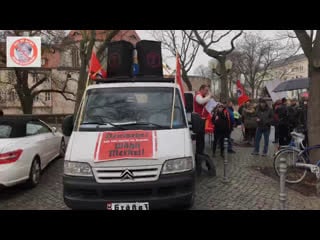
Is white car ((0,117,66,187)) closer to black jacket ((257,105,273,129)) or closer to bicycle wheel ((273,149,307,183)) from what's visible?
bicycle wheel ((273,149,307,183))

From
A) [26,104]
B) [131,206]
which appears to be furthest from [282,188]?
[26,104]

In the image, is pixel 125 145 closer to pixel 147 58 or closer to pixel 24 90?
pixel 147 58

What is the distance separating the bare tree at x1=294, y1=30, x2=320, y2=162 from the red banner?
4.55 m

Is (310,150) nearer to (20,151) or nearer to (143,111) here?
(143,111)

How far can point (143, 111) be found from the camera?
5219 mm

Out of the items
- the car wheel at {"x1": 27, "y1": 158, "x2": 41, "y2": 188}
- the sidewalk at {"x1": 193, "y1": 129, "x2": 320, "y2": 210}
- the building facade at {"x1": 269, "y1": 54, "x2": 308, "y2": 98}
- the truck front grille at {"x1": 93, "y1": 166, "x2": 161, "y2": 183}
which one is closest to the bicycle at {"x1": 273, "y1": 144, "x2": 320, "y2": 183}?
the sidewalk at {"x1": 193, "y1": 129, "x2": 320, "y2": 210}

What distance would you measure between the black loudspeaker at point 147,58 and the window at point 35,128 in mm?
3023

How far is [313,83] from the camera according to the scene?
720 centimetres

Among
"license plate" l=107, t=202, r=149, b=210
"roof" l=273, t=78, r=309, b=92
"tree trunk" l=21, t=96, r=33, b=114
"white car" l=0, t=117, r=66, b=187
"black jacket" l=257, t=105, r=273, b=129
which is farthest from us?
"tree trunk" l=21, t=96, r=33, b=114

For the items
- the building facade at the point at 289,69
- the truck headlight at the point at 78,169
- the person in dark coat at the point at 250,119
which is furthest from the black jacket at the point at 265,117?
the building facade at the point at 289,69

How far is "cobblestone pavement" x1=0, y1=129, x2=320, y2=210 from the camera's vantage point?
18.2ft

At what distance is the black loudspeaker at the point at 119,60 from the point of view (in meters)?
6.71

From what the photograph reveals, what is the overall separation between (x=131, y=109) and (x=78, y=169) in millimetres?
1455
